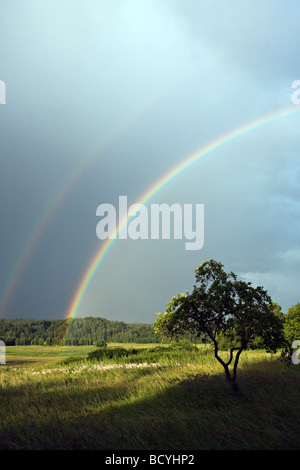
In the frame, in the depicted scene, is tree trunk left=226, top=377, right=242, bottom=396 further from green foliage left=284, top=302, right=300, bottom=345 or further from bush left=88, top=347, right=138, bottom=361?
green foliage left=284, top=302, right=300, bottom=345

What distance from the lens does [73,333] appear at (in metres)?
70.4

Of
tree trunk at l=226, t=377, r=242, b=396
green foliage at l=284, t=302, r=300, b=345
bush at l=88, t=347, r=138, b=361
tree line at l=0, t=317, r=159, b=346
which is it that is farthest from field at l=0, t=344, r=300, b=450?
tree line at l=0, t=317, r=159, b=346

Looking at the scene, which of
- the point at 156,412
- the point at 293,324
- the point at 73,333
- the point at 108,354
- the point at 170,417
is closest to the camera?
the point at 170,417

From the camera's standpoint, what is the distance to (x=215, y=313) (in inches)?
608

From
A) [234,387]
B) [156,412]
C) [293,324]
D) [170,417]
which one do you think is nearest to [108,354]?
[293,324]

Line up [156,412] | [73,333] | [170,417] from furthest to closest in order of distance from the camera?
1. [73,333]
2. [156,412]
3. [170,417]

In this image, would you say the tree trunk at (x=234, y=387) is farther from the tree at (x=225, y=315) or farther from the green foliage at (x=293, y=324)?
the green foliage at (x=293, y=324)

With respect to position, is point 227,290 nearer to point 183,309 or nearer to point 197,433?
point 183,309

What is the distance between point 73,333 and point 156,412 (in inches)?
2406

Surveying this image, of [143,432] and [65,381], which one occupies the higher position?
[143,432]

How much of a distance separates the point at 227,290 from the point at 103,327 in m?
59.9

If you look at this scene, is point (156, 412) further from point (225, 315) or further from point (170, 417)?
point (225, 315)

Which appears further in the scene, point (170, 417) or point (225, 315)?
point (225, 315)
